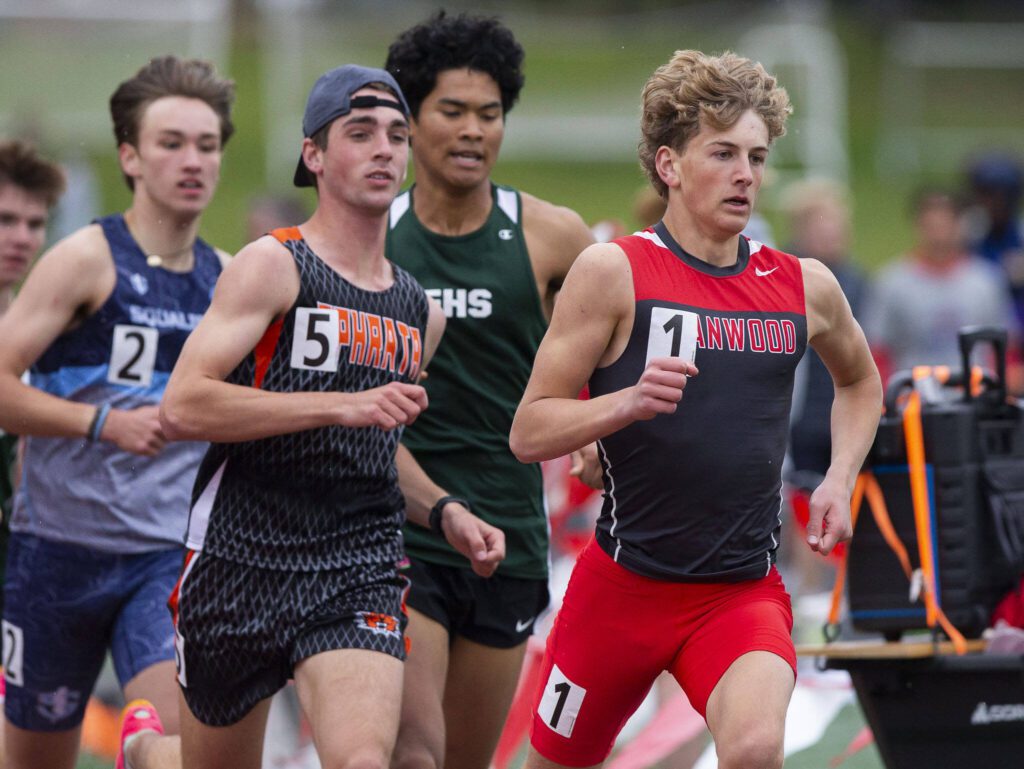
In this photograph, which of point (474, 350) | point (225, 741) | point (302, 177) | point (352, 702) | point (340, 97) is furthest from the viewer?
point (474, 350)

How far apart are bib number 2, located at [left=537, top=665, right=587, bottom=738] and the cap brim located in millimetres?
1673

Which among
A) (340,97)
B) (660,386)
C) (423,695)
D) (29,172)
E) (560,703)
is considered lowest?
(423,695)

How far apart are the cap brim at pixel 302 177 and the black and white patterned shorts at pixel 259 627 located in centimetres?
122

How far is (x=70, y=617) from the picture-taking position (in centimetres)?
572

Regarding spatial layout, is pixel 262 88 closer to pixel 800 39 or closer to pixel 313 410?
pixel 800 39

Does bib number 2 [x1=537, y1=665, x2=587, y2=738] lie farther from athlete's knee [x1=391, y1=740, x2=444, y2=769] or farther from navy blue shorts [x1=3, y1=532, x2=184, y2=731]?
navy blue shorts [x1=3, y1=532, x2=184, y2=731]

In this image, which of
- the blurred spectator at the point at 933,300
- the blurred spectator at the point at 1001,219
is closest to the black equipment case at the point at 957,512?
the blurred spectator at the point at 933,300

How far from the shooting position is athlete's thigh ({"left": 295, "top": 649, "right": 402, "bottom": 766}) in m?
4.32

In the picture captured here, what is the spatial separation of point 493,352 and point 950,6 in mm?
23744

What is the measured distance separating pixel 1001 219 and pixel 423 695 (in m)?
9.73

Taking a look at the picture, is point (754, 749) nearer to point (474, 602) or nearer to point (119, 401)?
point (474, 602)

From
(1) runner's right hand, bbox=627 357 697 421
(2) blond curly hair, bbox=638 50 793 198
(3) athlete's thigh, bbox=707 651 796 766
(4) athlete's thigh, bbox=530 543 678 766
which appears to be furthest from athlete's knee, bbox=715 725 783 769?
(2) blond curly hair, bbox=638 50 793 198

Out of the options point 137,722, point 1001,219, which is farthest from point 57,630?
point 1001,219

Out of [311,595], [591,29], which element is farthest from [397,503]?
[591,29]
